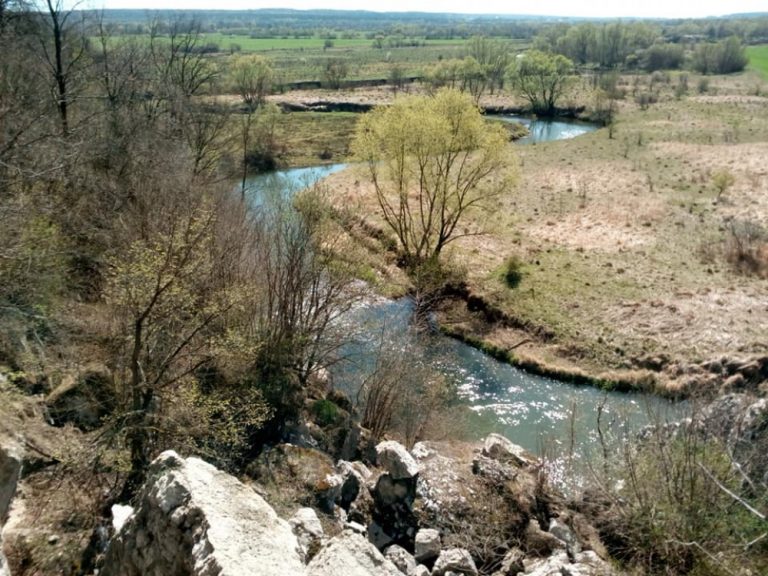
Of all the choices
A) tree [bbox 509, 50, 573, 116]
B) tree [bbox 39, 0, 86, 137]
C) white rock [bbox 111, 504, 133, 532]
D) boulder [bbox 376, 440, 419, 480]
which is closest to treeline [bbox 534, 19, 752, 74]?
tree [bbox 509, 50, 573, 116]

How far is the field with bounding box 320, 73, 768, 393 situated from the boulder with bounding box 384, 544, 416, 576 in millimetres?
15111

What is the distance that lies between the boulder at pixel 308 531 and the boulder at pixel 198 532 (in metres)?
2.30

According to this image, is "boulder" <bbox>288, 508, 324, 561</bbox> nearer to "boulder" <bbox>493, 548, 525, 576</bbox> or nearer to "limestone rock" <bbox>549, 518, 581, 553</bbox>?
"boulder" <bbox>493, 548, 525, 576</bbox>

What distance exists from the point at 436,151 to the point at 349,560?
79.0 feet

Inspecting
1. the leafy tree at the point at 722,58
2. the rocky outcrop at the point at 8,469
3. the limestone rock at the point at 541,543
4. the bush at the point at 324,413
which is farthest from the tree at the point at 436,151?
the leafy tree at the point at 722,58

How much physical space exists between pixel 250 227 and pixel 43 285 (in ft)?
27.8

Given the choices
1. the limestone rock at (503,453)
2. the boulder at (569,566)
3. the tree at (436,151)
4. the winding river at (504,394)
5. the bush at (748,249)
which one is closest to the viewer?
the boulder at (569,566)

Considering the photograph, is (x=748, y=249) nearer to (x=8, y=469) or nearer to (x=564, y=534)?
(x=564, y=534)

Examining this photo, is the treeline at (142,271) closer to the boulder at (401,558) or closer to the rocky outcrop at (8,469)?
the rocky outcrop at (8,469)

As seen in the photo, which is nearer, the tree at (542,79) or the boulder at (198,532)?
the boulder at (198,532)

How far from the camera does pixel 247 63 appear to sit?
197 feet

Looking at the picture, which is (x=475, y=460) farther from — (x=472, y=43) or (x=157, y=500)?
(x=472, y=43)

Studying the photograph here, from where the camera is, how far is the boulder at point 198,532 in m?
7.97

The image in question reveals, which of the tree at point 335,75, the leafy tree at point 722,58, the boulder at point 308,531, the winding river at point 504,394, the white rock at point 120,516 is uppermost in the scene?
the leafy tree at point 722,58
